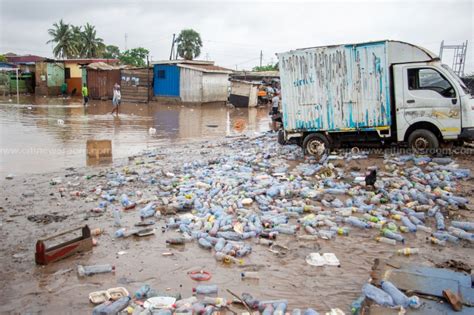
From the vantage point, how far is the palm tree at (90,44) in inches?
2470

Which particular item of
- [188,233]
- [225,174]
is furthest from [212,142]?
[188,233]

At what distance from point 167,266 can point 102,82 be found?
110 ft

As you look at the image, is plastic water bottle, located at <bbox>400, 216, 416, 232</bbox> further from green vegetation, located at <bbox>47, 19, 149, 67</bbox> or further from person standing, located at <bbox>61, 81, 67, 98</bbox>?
A: green vegetation, located at <bbox>47, 19, 149, 67</bbox>

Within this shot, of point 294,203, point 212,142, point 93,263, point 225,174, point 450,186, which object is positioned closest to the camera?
point 93,263

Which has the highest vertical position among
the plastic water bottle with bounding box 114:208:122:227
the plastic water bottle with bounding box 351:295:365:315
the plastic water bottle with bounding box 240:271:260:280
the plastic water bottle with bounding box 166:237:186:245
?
the plastic water bottle with bounding box 114:208:122:227

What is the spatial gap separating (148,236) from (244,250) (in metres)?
1.40

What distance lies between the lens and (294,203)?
21.6ft

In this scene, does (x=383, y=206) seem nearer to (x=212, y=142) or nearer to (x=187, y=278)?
(x=187, y=278)

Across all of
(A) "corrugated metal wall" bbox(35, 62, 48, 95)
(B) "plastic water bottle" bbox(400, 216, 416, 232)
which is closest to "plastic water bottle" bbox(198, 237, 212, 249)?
(B) "plastic water bottle" bbox(400, 216, 416, 232)

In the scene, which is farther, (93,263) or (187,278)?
(93,263)

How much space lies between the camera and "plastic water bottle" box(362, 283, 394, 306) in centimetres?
368

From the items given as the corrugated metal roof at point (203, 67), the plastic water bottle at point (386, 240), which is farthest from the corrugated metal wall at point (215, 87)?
the plastic water bottle at point (386, 240)

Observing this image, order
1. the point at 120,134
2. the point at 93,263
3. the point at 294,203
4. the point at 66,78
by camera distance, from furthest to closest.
Result: the point at 66,78 < the point at 120,134 < the point at 294,203 < the point at 93,263

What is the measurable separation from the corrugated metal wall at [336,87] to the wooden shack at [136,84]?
25.0 metres
